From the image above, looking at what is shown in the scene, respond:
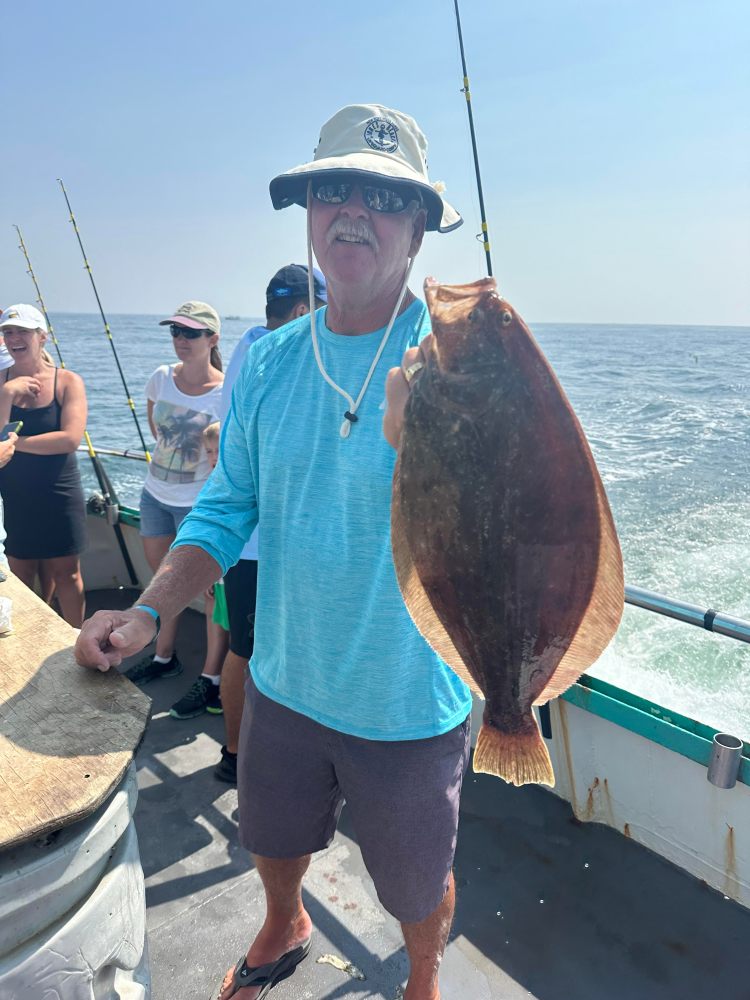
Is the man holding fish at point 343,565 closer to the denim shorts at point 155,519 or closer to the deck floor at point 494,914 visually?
the deck floor at point 494,914

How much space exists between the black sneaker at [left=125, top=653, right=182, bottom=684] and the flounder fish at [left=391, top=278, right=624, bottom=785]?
11.2 feet

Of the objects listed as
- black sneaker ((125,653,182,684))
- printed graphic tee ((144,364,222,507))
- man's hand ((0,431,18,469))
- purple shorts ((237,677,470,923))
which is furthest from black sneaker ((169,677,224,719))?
purple shorts ((237,677,470,923))

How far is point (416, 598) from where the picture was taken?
1.45m

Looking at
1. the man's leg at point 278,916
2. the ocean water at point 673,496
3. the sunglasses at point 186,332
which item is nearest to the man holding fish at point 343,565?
the man's leg at point 278,916

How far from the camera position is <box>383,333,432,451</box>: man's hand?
1350 mm

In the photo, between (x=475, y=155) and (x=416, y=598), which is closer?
(x=416, y=598)

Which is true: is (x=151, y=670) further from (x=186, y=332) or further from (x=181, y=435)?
(x=186, y=332)

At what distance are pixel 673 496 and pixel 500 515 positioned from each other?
793 centimetres

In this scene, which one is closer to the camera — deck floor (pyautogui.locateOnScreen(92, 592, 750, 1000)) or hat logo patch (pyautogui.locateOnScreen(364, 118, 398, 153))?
hat logo patch (pyautogui.locateOnScreen(364, 118, 398, 153))

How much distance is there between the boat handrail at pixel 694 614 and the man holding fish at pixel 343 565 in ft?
3.36

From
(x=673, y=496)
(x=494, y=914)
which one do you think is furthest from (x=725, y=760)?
(x=673, y=496)

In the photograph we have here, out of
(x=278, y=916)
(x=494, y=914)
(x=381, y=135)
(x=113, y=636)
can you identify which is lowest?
(x=494, y=914)

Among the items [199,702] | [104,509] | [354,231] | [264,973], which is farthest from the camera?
[104,509]

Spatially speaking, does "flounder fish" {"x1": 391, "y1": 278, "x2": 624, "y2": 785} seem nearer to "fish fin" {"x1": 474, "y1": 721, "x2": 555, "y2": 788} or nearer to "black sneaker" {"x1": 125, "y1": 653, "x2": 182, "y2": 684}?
"fish fin" {"x1": 474, "y1": 721, "x2": 555, "y2": 788}
